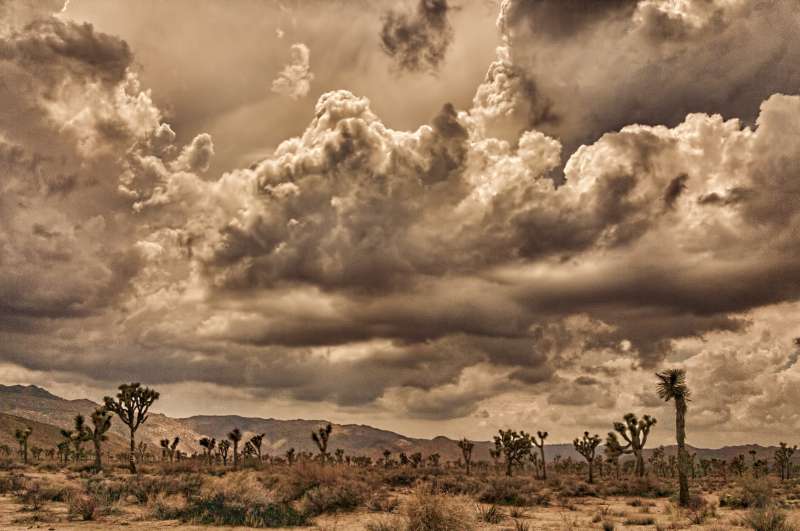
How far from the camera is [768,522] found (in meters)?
22.0

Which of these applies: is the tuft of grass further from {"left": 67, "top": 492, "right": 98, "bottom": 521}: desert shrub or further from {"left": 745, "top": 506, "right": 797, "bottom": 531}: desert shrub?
{"left": 67, "top": 492, "right": 98, "bottom": 521}: desert shrub

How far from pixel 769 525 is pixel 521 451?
57977 mm

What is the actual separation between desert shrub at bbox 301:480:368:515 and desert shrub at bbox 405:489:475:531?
374 inches

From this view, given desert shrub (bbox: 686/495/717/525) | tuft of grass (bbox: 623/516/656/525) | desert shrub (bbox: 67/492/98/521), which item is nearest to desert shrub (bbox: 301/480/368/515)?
desert shrub (bbox: 67/492/98/521)

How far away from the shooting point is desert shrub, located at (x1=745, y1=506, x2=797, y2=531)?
2147 centimetres

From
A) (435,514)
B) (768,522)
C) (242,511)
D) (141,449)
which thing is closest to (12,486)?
(242,511)

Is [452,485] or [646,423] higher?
[646,423]

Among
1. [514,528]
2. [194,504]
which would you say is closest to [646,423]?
[514,528]

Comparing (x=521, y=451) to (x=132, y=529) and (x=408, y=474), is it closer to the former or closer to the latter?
(x=408, y=474)

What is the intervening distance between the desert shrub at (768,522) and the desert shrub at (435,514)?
11.2m

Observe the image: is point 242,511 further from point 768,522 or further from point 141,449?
point 141,449

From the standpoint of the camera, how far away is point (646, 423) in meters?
60.5

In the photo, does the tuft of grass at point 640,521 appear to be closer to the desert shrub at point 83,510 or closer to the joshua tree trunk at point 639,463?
the desert shrub at point 83,510

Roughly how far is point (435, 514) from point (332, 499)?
10.5 meters
